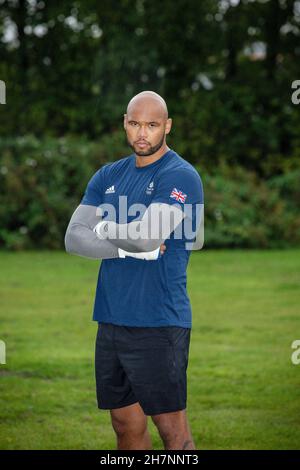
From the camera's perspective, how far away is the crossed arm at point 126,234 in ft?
14.9

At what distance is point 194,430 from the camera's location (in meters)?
7.11

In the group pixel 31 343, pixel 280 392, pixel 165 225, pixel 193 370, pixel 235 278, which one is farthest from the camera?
pixel 235 278

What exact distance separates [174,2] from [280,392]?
22.5 m

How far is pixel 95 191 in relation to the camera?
16.4ft

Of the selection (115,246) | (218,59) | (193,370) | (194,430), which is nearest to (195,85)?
(218,59)

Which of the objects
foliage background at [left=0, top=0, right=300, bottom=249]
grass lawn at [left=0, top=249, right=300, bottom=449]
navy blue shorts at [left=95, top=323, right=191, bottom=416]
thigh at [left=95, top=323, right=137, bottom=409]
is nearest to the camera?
navy blue shorts at [left=95, top=323, right=191, bottom=416]

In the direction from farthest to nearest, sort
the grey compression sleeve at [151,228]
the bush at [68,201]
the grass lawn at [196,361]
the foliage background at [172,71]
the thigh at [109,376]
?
the foliage background at [172,71] < the bush at [68,201] < the grass lawn at [196,361] < the thigh at [109,376] < the grey compression sleeve at [151,228]

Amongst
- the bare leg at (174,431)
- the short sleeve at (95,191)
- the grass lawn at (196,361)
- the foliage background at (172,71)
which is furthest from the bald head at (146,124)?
the foliage background at (172,71)

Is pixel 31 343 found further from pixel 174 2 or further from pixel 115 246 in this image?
pixel 174 2

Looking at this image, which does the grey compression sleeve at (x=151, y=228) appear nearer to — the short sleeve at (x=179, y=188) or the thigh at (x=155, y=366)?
the short sleeve at (x=179, y=188)

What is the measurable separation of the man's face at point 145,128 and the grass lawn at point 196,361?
285cm

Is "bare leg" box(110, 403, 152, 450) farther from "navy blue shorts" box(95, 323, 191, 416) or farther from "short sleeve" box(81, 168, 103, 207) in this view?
"short sleeve" box(81, 168, 103, 207)

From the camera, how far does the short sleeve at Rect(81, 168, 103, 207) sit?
4.96 metres

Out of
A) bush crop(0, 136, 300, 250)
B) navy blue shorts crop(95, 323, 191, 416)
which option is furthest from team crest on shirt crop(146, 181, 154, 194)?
bush crop(0, 136, 300, 250)
